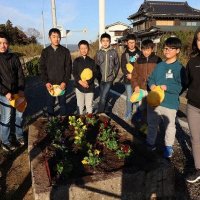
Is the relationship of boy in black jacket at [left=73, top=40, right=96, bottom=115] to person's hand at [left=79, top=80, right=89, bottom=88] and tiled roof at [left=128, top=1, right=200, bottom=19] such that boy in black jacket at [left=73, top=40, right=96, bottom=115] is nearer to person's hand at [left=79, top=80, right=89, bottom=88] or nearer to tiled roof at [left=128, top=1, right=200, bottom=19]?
person's hand at [left=79, top=80, right=89, bottom=88]

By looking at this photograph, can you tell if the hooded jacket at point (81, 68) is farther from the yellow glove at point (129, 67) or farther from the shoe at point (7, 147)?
the shoe at point (7, 147)

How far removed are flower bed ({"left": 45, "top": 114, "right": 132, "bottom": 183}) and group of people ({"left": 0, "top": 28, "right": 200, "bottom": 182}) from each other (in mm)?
675

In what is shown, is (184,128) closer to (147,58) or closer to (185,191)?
(147,58)

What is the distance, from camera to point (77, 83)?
19.5 feet

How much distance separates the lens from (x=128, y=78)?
646 centimetres

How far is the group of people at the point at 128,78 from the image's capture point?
388 centimetres

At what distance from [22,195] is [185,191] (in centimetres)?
213

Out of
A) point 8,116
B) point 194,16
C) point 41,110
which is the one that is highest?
point 194,16

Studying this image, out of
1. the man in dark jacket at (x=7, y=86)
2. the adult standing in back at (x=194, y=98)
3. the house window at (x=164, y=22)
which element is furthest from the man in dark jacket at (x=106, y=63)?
the house window at (x=164, y=22)

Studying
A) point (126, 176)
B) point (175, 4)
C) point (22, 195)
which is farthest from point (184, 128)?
point (175, 4)

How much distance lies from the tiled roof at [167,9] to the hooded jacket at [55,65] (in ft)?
127

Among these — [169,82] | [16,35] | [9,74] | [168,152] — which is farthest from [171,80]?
[16,35]

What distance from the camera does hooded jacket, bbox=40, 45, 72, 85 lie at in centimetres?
568

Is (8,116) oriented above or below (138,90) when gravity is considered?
below
